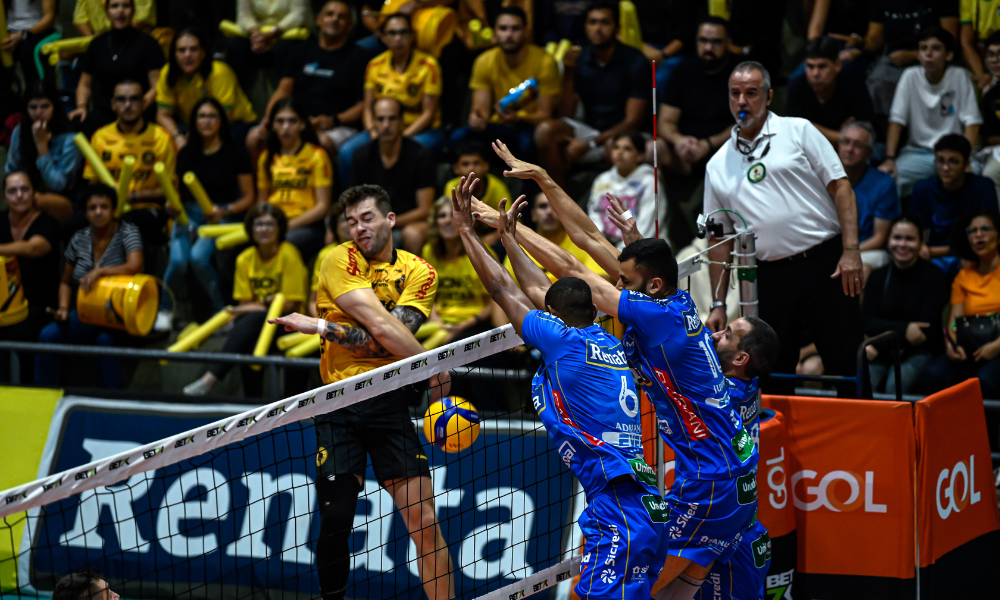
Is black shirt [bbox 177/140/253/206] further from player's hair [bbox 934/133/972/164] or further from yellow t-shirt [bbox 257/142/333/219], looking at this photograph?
player's hair [bbox 934/133/972/164]

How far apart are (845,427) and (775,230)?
4.33ft

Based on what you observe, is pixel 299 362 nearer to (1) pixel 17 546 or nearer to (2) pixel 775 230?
(1) pixel 17 546

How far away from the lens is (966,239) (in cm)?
791

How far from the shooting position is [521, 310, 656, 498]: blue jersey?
15.4 ft

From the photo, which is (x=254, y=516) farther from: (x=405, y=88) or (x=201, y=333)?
(x=405, y=88)

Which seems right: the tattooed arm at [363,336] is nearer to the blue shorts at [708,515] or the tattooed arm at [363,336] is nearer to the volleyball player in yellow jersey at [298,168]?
the blue shorts at [708,515]

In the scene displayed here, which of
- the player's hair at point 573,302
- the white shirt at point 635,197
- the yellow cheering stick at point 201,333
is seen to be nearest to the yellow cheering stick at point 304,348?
the yellow cheering stick at point 201,333

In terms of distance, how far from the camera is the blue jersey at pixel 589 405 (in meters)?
4.68

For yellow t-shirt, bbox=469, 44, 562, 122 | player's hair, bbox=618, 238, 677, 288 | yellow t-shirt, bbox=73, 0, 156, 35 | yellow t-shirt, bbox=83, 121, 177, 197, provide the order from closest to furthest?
player's hair, bbox=618, 238, 677, 288 → yellow t-shirt, bbox=469, 44, 562, 122 → yellow t-shirt, bbox=83, 121, 177, 197 → yellow t-shirt, bbox=73, 0, 156, 35

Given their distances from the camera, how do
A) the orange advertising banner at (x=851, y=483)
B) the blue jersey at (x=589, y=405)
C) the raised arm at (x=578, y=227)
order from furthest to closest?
the raised arm at (x=578, y=227)
the orange advertising banner at (x=851, y=483)
the blue jersey at (x=589, y=405)

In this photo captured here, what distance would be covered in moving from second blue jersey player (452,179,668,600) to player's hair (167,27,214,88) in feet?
25.1

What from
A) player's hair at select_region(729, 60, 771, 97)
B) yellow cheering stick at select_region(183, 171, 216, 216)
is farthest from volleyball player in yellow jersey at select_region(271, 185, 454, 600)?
yellow cheering stick at select_region(183, 171, 216, 216)

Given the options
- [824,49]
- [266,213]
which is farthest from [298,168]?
[824,49]

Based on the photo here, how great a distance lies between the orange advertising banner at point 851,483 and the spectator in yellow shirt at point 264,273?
16.8 feet
